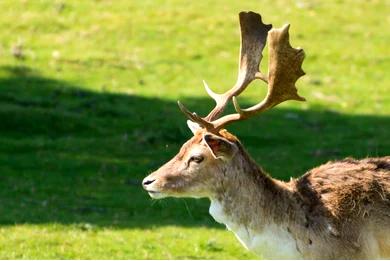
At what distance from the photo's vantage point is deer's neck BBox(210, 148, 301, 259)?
33.0 feet

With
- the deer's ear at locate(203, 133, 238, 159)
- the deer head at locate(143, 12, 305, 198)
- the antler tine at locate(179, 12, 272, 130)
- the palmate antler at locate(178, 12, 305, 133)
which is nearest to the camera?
the deer's ear at locate(203, 133, 238, 159)

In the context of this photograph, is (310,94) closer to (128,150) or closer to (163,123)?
(163,123)

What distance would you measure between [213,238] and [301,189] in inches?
222

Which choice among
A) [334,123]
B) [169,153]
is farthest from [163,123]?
[334,123]

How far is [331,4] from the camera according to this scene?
3744 cm

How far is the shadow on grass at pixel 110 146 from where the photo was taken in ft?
60.2

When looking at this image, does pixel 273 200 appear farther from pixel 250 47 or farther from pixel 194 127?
pixel 250 47

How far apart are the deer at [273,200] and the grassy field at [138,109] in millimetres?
4422

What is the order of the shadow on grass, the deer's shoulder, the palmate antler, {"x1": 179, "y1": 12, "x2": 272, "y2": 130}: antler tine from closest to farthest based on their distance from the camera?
the deer's shoulder → the palmate antler → {"x1": 179, "y1": 12, "x2": 272, "y2": 130}: antler tine → the shadow on grass

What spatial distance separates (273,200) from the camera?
10.2 m

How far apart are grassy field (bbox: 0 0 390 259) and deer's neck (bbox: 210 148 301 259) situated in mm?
4506

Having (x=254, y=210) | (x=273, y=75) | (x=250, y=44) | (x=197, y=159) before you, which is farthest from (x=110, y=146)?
(x=254, y=210)

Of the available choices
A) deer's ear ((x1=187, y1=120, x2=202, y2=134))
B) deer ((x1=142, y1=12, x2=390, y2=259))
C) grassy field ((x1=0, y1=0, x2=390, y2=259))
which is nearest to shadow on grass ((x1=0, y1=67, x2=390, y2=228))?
grassy field ((x1=0, y1=0, x2=390, y2=259))

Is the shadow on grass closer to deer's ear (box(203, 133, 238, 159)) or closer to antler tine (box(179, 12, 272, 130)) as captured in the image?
antler tine (box(179, 12, 272, 130))
